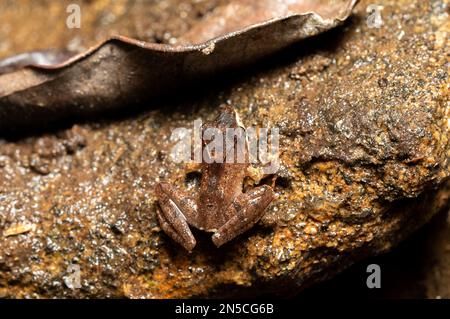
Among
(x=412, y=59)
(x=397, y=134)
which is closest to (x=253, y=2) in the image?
(x=412, y=59)

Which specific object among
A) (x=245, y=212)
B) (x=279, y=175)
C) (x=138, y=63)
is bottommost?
(x=245, y=212)

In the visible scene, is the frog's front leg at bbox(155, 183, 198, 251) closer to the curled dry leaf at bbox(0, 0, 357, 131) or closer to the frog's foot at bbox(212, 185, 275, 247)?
the frog's foot at bbox(212, 185, 275, 247)

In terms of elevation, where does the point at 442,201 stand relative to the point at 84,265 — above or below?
above

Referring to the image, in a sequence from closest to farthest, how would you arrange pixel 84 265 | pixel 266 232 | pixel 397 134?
pixel 397 134 < pixel 266 232 < pixel 84 265

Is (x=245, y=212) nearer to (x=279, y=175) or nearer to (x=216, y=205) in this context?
(x=216, y=205)

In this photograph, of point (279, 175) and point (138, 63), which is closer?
point (279, 175)

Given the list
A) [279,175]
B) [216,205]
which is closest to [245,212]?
[216,205]

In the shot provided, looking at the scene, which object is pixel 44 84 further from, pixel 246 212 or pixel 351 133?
pixel 351 133

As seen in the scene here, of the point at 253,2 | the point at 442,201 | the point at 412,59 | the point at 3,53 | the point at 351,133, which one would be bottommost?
the point at 442,201
